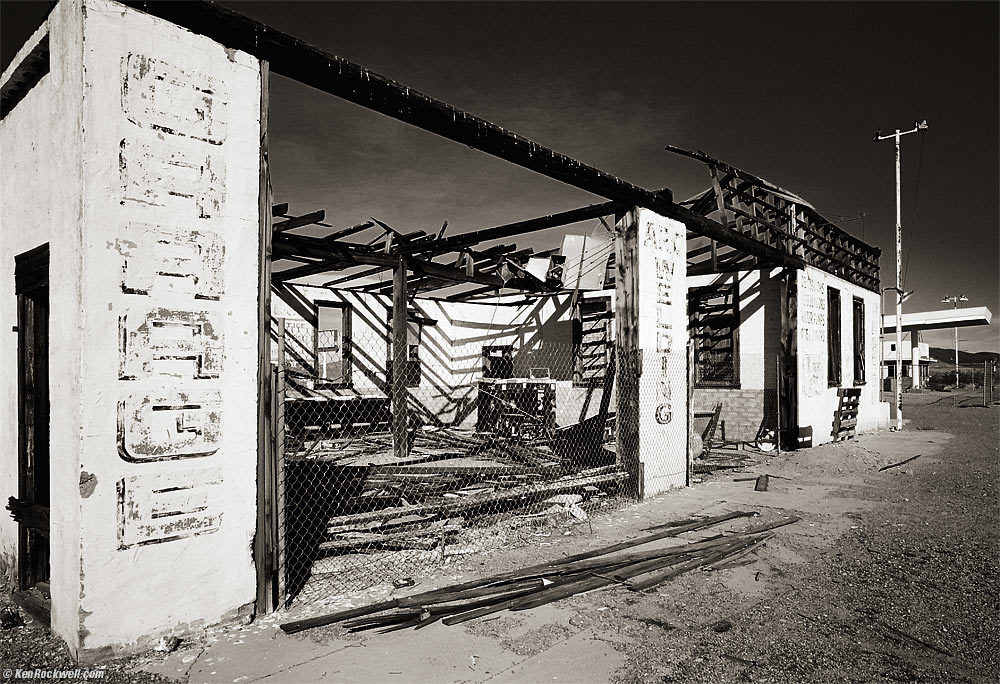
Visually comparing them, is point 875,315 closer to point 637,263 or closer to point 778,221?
point 778,221

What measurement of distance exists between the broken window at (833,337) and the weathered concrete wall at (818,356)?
18cm

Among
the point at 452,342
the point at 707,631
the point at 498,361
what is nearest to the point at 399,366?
the point at 452,342

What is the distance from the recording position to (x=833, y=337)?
1623 cm

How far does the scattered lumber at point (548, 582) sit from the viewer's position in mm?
4430

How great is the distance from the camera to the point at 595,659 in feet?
12.9

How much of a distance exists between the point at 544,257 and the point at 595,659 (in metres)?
14.1

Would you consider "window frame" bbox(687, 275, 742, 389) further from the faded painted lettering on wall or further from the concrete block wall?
the faded painted lettering on wall

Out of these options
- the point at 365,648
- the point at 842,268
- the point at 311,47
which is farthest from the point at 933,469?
the point at 311,47

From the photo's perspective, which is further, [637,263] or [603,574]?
[637,263]

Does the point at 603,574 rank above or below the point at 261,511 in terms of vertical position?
below

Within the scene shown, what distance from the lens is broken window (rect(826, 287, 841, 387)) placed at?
52.1 feet

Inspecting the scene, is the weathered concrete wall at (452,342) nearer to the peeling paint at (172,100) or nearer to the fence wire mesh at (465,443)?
the fence wire mesh at (465,443)

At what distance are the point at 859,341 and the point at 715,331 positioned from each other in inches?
227

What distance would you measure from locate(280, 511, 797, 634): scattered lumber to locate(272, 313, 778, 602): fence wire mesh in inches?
25.7
